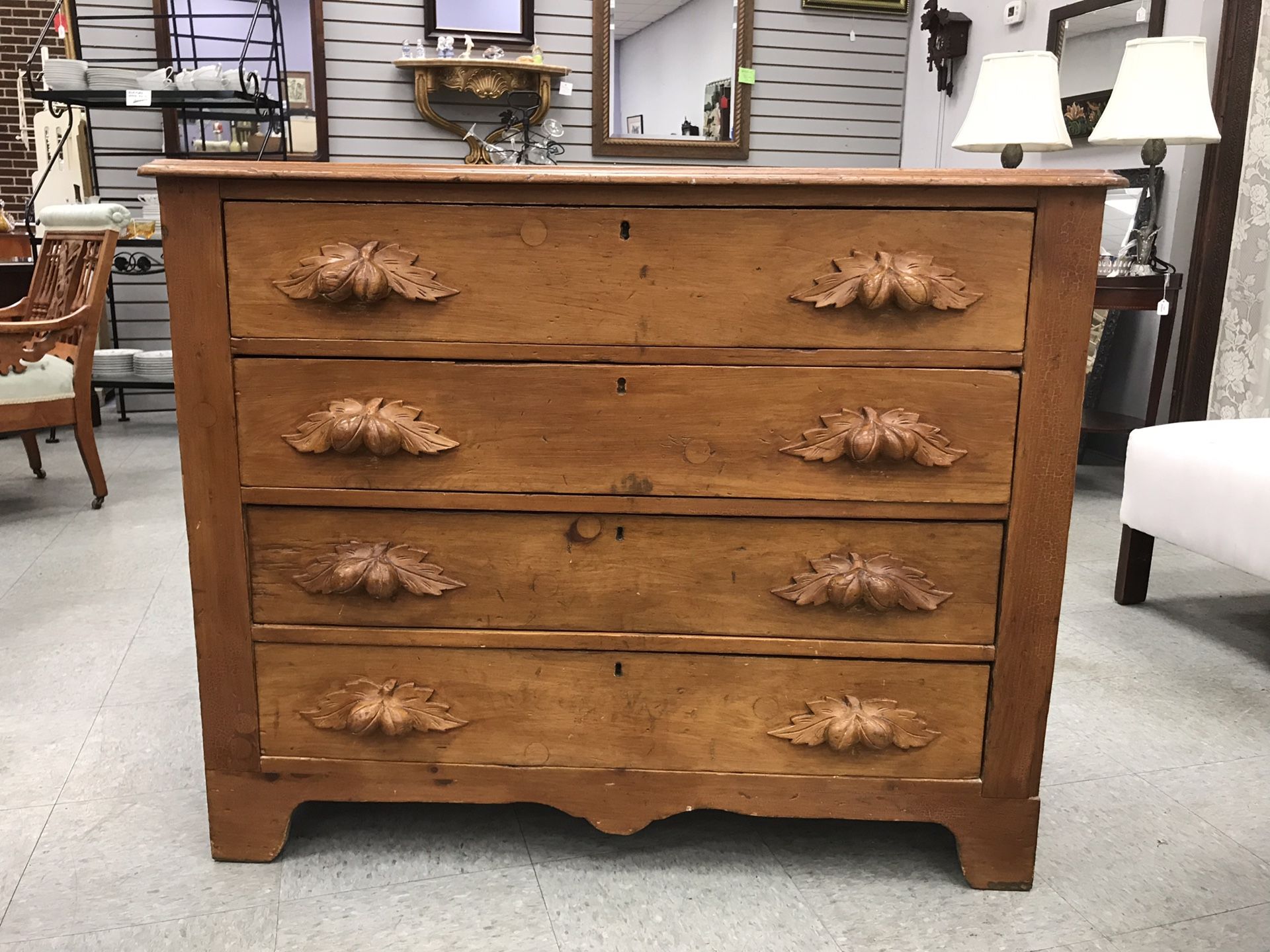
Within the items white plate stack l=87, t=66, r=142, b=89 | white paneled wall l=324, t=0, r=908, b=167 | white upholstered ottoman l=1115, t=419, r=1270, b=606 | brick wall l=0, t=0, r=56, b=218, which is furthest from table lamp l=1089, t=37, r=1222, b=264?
brick wall l=0, t=0, r=56, b=218

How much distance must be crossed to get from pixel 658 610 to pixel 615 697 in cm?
15

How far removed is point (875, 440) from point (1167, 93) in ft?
9.28

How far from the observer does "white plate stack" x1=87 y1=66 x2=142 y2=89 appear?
4.76 metres

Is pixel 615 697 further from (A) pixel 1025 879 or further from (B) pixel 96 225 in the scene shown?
(B) pixel 96 225

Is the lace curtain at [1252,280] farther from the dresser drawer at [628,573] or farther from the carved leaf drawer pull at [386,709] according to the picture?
the carved leaf drawer pull at [386,709]

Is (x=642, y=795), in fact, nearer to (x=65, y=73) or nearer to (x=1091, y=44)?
(x=1091, y=44)

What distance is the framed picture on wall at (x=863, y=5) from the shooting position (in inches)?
240

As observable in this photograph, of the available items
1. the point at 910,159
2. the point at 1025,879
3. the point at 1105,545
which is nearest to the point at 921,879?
the point at 1025,879

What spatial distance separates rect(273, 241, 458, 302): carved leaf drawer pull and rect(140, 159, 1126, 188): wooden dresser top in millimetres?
93

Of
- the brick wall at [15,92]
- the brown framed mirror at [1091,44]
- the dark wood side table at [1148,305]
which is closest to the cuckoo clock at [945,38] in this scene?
the brown framed mirror at [1091,44]

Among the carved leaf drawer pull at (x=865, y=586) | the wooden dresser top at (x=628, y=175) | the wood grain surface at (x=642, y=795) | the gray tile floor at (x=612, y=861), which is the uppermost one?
the wooden dresser top at (x=628, y=175)

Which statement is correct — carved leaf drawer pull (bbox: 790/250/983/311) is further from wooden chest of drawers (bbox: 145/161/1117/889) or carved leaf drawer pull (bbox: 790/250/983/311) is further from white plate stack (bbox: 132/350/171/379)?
white plate stack (bbox: 132/350/171/379)

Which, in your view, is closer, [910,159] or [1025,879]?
[1025,879]

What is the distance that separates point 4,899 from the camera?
1412mm
